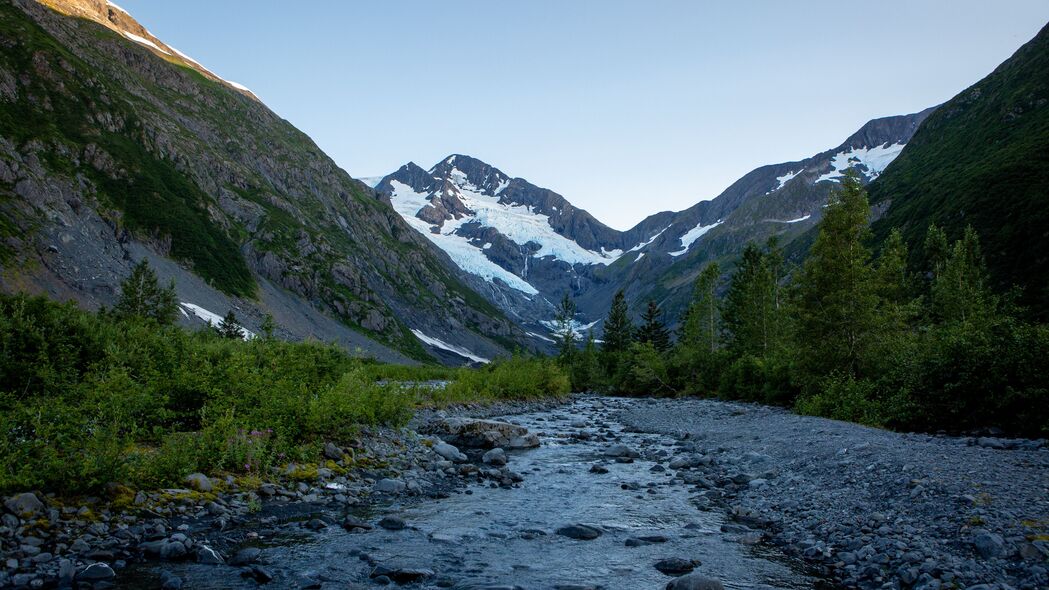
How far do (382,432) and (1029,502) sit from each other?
52.2 ft

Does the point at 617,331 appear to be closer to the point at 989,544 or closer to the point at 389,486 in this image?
the point at 389,486

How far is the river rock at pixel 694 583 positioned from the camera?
307 inches

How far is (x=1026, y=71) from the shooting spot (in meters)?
147

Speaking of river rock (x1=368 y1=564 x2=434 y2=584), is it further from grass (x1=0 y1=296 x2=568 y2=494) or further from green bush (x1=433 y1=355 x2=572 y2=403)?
green bush (x1=433 y1=355 x2=572 y2=403)

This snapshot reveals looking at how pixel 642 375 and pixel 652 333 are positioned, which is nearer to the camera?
pixel 642 375

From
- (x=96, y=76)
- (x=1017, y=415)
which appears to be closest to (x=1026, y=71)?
(x=1017, y=415)

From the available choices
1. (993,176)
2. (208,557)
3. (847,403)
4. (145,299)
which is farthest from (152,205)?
(993,176)

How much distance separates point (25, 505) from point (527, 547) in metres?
7.76

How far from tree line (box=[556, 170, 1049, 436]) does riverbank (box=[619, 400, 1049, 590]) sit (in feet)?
6.75

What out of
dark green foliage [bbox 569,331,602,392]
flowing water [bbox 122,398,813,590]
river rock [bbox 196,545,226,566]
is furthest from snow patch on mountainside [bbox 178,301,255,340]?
river rock [bbox 196,545,226,566]

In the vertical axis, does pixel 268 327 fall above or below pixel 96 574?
above

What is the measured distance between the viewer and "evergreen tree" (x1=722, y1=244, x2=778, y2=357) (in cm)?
5116

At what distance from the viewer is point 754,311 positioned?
54.5 metres

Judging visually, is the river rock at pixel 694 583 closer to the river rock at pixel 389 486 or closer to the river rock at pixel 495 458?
the river rock at pixel 389 486
